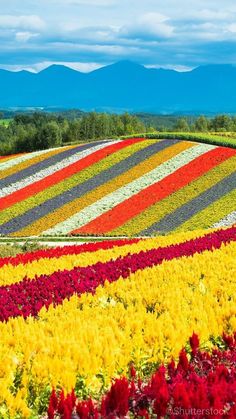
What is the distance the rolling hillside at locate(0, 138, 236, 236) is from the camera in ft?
129

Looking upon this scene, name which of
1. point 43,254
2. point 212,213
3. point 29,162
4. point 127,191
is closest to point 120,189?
point 127,191

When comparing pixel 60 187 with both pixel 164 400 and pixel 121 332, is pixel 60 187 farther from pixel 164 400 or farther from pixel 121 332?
pixel 164 400

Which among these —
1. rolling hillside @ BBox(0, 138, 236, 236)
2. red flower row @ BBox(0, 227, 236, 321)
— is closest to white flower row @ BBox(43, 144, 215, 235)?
rolling hillside @ BBox(0, 138, 236, 236)

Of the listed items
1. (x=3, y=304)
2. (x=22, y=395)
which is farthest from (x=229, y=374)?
(x=3, y=304)

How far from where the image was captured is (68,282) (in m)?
12.1

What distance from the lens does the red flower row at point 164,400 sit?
548 cm

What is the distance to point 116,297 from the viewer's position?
1037 centimetres

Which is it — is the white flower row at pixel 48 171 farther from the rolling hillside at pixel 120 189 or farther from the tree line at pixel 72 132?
the tree line at pixel 72 132

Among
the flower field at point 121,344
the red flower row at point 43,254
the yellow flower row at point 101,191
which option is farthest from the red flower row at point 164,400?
the yellow flower row at point 101,191

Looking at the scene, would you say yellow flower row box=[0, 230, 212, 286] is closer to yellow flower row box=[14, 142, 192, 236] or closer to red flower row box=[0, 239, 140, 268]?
red flower row box=[0, 239, 140, 268]

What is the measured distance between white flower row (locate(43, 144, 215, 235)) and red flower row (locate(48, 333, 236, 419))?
33.1 metres

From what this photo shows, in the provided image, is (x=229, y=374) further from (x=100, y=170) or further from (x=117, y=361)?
(x=100, y=170)

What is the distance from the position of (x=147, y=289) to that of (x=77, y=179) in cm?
3852

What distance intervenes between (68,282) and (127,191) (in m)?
33.1
